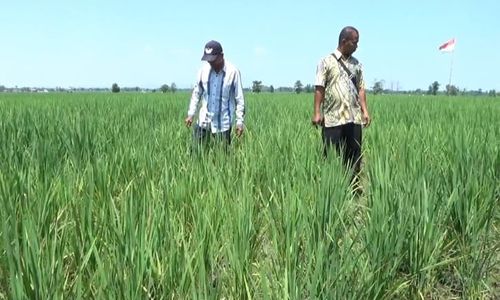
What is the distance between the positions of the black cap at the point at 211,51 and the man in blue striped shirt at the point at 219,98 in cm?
14

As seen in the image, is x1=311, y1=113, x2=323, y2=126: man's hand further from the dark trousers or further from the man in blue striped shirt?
the dark trousers

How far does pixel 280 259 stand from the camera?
181 centimetres

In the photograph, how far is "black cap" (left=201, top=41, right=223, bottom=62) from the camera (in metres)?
3.88

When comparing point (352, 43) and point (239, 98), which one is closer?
point (352, 43)

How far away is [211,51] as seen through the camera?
154 inches

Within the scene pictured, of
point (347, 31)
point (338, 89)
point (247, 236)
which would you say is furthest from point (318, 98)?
point (247, 236)

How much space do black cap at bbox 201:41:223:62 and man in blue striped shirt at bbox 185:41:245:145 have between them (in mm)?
144

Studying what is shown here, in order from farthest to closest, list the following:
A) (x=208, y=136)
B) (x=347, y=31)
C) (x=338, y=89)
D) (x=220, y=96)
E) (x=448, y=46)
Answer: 1. (x=448, y=46)
2. (x=208, y=136)
3. (x=220, y=96)
4. (x=338, y=89)
5. (x=347, y=31)

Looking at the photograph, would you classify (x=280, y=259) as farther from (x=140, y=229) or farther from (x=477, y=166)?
(x=477, y=166)

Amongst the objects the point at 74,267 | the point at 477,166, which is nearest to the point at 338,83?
the point at 477,166

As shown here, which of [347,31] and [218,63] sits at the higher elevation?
[347,31]

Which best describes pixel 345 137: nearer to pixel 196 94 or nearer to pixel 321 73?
pixel 321 73

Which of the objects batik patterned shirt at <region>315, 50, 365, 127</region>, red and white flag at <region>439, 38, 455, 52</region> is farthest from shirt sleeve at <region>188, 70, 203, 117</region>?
red and white flag at <region>439, 38, 455, 52</region>

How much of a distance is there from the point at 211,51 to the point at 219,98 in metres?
0.45
